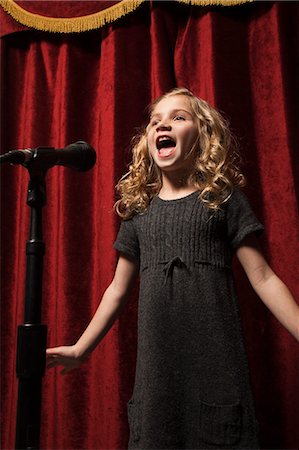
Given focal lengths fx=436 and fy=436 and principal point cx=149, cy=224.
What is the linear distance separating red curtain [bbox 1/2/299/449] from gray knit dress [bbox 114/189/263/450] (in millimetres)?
393

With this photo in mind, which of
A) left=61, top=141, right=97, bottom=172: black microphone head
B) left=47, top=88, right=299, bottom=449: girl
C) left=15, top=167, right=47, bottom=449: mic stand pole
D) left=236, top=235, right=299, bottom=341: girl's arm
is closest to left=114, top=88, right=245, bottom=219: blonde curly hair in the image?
left=47, top=88, right=299, bottom=449: girl

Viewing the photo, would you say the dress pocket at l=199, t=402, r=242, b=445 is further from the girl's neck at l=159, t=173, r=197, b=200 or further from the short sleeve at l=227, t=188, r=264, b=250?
the girl's neck at l=159, t=173, r=197, b=200

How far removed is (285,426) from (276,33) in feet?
3.63

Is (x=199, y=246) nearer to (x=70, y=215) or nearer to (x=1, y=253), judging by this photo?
(x=70, y=215)

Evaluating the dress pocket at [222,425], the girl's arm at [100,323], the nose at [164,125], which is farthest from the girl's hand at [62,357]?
the nose at [164,125]

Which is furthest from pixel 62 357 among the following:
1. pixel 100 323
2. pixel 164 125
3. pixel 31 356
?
pixel 164 125

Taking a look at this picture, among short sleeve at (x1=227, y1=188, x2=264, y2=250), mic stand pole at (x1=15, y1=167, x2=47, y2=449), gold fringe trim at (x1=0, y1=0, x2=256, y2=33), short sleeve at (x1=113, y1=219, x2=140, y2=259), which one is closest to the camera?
mic stand pole at (x1=15, y1=167, x2=47, y2=449)

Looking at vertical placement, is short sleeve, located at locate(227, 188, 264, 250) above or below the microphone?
below

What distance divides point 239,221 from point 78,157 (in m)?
0.34

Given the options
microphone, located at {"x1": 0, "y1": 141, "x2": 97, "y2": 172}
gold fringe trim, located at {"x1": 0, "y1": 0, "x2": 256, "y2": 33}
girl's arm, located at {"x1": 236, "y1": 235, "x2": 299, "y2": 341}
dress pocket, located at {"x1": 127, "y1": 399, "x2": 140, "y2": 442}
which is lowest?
dress pocket, located at {"x1": 127, "y1": 399, "x2": 140, "y2": 442}

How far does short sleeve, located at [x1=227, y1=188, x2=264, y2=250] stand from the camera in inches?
33.7

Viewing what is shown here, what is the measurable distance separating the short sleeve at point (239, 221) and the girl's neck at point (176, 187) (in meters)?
0.09

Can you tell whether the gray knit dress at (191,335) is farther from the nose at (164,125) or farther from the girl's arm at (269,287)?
the nose at (164,125)

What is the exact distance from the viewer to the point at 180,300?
0.83 m
